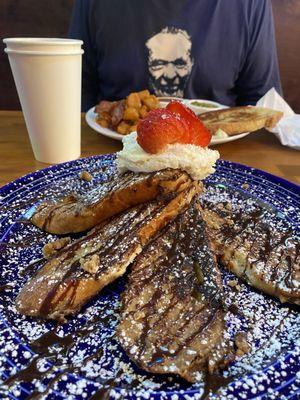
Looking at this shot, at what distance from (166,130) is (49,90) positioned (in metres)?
0.65

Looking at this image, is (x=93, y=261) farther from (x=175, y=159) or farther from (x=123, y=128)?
(x=123, y=128)

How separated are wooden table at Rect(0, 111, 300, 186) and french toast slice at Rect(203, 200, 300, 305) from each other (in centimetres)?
49

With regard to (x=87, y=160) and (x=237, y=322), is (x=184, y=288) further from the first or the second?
(x=87, y=160)

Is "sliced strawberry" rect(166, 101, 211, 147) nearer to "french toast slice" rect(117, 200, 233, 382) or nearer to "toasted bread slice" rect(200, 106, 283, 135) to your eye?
"french toast slice" rect(117, 200, 233, 382)

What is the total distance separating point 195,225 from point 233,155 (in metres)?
0.84

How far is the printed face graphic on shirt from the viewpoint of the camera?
2.80 m

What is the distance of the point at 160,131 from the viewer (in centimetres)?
121

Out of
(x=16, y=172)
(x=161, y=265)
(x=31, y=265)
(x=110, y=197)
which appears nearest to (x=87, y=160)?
(x=16, y=172)

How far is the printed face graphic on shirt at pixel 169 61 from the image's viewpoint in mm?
2803

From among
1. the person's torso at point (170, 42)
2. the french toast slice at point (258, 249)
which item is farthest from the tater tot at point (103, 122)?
the person's torso at point (170, 42)

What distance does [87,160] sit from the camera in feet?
5.59

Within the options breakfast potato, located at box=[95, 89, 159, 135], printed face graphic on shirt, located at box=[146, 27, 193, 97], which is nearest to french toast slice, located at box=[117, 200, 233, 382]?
breakfast potato, located at box=[95, 89, 159, 135]

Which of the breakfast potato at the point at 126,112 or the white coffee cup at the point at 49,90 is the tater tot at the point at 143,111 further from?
the white coffee cup at the point at 49,90

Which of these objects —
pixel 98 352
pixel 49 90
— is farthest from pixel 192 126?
pixel 98 352
